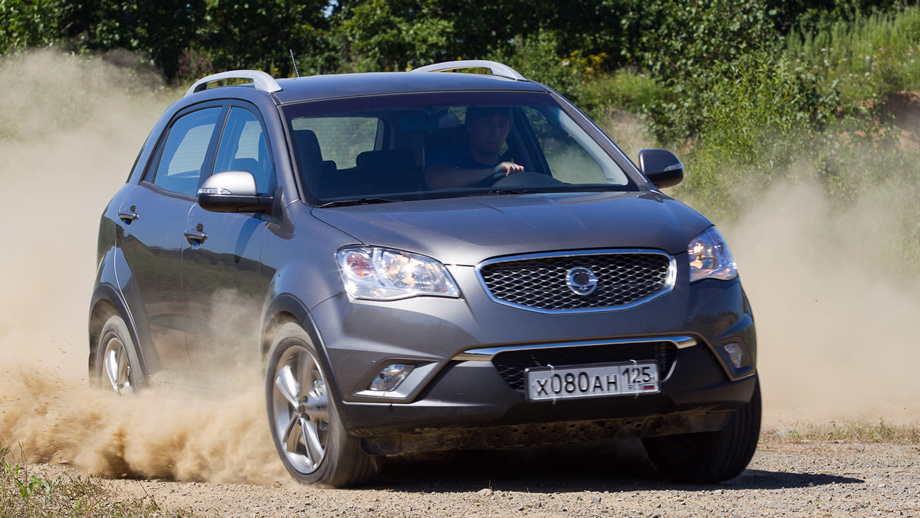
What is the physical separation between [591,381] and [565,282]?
1.23 ft

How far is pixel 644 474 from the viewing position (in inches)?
239

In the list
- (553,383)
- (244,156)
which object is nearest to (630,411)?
(553,383)

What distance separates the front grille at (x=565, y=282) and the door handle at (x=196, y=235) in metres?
1.79

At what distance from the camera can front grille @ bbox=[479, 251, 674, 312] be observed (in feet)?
16.1

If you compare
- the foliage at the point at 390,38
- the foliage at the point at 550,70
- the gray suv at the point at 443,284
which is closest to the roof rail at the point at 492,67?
the gray suv at the point at 443,284

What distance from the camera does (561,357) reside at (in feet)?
16.1

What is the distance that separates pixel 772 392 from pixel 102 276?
15.9 ft

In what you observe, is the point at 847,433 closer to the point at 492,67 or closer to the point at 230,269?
the point at 492,67

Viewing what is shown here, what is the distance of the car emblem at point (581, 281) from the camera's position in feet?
16.2

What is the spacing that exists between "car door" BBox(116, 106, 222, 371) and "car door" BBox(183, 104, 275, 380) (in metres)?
0.14

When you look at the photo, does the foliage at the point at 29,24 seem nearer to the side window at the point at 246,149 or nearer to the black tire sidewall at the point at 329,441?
the side window at the point at 246,149

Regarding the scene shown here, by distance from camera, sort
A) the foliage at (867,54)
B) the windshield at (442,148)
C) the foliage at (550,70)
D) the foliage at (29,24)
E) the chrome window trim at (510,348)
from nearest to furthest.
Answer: the chrome window trim at (510,348)
the windshield at (442,148)
the foliage at (867,54)
the foliage at (550,70)
the foliage at (29,24)

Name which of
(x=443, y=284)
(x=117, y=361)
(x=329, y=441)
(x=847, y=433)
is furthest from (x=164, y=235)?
(x=847, y=433)

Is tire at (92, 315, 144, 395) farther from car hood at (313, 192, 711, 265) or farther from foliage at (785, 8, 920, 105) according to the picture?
foliage at (785, 8, 920, 105)
